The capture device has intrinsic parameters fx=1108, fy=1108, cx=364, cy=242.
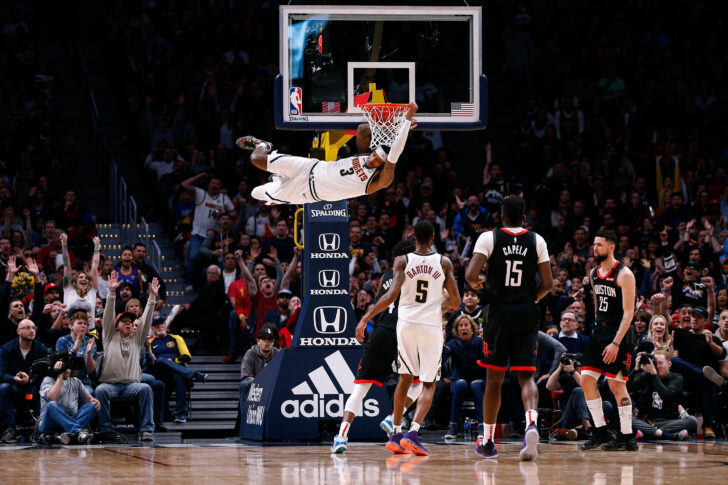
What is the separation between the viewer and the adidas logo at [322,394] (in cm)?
1334

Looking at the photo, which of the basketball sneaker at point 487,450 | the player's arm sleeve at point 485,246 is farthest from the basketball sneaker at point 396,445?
the player's arm sleeve at point 485,246

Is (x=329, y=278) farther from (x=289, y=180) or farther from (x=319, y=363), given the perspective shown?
(x=289, y=180)

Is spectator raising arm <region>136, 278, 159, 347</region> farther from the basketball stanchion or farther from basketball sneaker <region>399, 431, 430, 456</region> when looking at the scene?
basketball sneaker <region>399, 431, 430, 456</region>

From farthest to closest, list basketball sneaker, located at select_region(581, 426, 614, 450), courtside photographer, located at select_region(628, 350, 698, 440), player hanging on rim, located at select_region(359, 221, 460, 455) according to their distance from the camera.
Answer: courtside photographer, located at select_region(628, 350, 698, 440) < basketball sneaker, located at select_region(581, 426, 614, 450) < player hanging on rim, located at select_region(359, 221, 460, 455)

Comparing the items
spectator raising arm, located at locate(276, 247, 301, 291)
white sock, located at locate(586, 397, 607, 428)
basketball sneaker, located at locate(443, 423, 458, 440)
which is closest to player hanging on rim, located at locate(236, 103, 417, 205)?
white sock, located at locate(586, 397, 607, 428)

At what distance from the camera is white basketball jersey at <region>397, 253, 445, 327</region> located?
36.8ft

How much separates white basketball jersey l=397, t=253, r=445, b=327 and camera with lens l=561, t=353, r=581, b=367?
3613mm

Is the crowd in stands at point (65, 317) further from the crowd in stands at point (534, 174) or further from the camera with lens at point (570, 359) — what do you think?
the camera with lens at point (570, 359)

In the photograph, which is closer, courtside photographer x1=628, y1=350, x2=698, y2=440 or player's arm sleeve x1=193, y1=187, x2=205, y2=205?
courtside photographer x1=628, y1=350, x2=698, y2=440

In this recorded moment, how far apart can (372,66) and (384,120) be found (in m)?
1.36

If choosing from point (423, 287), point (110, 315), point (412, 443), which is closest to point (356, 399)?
point (412, 443)

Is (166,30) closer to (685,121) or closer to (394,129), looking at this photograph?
(685,121)

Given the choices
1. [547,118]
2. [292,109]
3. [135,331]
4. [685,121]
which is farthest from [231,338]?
Answer: [685,121]

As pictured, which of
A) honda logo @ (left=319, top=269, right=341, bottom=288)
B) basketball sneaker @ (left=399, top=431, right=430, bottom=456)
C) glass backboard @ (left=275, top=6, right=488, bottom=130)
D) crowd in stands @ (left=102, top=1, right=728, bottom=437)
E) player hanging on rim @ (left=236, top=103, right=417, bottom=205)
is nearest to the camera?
player hanging on rim @ (left=236, top=103, right=417, bottom=205)
